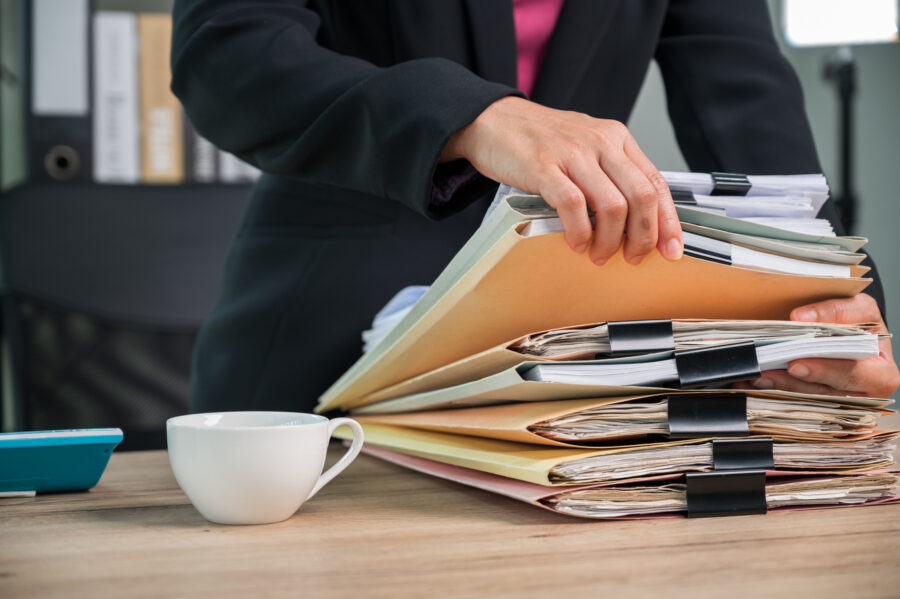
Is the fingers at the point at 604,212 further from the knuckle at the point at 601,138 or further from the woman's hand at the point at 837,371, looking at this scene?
the woman's hand at the point at 837,371

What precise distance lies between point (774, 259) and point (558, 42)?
44 cm

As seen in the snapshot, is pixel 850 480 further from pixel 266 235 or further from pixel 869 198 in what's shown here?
pixel 869 198

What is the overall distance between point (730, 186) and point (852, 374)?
6.0 inches

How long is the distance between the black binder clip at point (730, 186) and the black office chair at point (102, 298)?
1428mm

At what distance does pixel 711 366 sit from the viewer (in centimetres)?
47

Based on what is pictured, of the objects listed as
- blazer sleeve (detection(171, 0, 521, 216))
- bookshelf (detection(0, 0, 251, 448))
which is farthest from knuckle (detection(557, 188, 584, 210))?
bookshelf (detection(0, 0, 251, 448))

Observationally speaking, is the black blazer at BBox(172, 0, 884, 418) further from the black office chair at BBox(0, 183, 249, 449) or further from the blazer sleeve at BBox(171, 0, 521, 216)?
the black office chair at BBox(0, 183, 249, 449)

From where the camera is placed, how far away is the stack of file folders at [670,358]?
1.49ft

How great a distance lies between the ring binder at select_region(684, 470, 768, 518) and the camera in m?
0.46

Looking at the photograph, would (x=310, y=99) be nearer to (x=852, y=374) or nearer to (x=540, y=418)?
(x=540, y=418)

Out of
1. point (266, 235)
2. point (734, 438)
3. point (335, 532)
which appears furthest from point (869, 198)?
point (335, 532)

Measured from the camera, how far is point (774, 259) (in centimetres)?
49

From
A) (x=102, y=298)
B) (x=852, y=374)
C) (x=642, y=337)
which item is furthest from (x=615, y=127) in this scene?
(x=102, y=298)

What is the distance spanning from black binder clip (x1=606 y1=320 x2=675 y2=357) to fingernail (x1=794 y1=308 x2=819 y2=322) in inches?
4.0
